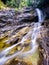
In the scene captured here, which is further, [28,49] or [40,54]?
[28,49]

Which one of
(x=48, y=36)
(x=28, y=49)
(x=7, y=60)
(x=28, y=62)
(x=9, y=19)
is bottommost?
(x=28, y=62)

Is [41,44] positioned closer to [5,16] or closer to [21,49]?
[21,49]

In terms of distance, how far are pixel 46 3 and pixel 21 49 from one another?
9624mm

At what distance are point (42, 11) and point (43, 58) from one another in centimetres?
1011

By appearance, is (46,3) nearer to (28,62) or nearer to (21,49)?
(21,49)

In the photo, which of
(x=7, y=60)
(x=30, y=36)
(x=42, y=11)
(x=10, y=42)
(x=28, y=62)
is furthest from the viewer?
(x=42, y=11)

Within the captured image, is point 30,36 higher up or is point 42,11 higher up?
point 42,11

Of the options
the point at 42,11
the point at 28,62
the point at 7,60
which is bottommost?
the point at 28,62

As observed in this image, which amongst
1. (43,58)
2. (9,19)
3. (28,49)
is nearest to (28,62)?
(43,58)

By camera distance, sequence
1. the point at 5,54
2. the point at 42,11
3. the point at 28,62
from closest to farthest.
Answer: the point at 28,62 → the point at 5,54 → the point at 42,11

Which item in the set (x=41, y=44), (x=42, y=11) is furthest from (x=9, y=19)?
(x=41, y=44)

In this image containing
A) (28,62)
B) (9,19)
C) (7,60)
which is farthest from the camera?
(9,19)

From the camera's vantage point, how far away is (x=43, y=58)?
5.75m

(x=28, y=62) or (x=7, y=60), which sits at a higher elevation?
(x=7, y=60)
